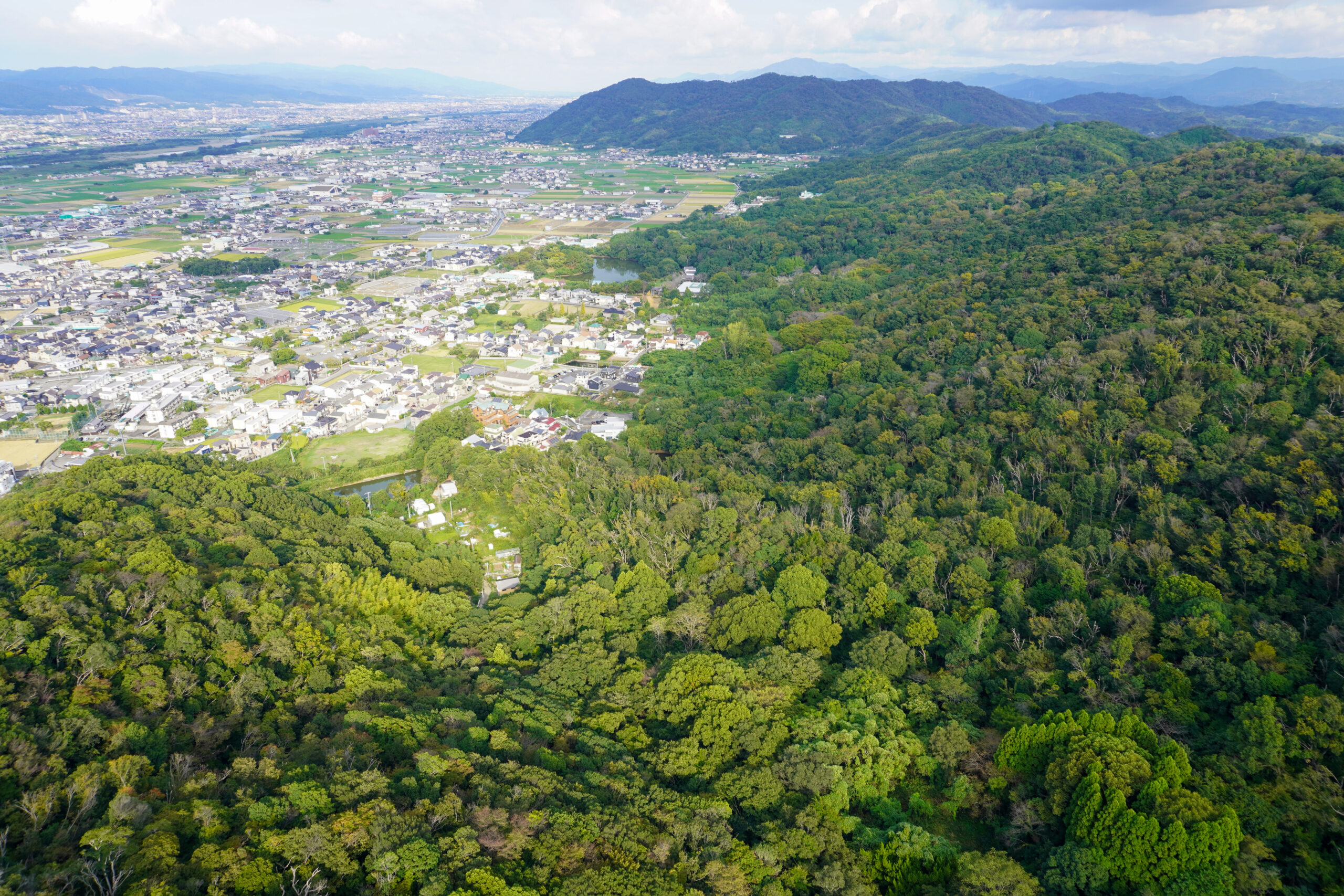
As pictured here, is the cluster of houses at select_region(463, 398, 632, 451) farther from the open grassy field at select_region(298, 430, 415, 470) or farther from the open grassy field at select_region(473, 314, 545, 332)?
the open grassy field at select_region(473, 314, 545, 332)

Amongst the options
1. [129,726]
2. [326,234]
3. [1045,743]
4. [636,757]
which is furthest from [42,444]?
[326,234]

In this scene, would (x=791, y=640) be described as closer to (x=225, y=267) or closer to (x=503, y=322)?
(x=503, y=322)

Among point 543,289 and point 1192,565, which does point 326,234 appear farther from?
point 1192,565

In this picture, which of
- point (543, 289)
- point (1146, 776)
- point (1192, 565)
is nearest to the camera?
point (1146, 776)

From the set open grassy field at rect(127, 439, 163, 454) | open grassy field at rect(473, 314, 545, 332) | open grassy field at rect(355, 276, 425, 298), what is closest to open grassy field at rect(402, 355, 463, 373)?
open grassy field at rect(473, 314, 545, 332)

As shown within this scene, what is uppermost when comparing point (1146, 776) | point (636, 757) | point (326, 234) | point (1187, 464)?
point (326, 234)

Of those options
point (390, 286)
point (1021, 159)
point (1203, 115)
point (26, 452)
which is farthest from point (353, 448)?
point (1203, 115)
